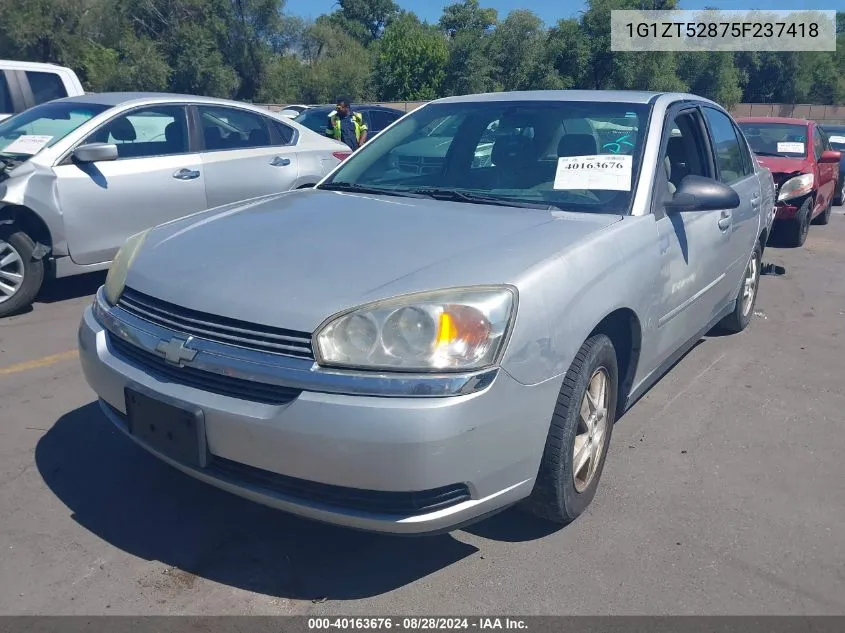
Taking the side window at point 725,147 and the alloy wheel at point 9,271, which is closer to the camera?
the side window at point 725,147

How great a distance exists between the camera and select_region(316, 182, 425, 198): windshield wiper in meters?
3.69

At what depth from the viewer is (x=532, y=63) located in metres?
46.6

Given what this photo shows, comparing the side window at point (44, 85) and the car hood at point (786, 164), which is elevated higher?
the side window at point (44, 85)

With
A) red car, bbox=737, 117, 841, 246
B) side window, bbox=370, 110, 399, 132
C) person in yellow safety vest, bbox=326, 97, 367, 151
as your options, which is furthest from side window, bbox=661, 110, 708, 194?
side window, bbox=370, 110, 399, 132

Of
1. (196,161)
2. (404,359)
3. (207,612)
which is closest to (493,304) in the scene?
(404,359)

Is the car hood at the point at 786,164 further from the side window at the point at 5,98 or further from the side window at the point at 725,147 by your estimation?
the side window at the point at 5,98

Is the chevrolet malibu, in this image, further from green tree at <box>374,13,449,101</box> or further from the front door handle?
green tree at <box>374,13,449,101</box>

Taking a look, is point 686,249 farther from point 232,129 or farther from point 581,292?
point 232,129

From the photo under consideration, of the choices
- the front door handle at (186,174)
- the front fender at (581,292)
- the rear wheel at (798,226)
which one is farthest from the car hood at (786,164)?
the front fender at (581,292)

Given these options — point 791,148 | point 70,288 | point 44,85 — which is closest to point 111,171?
point 70,288

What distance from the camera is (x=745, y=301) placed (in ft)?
18.7

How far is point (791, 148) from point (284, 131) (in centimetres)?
639

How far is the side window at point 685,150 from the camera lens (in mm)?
4008

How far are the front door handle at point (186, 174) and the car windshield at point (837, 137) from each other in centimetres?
1245
